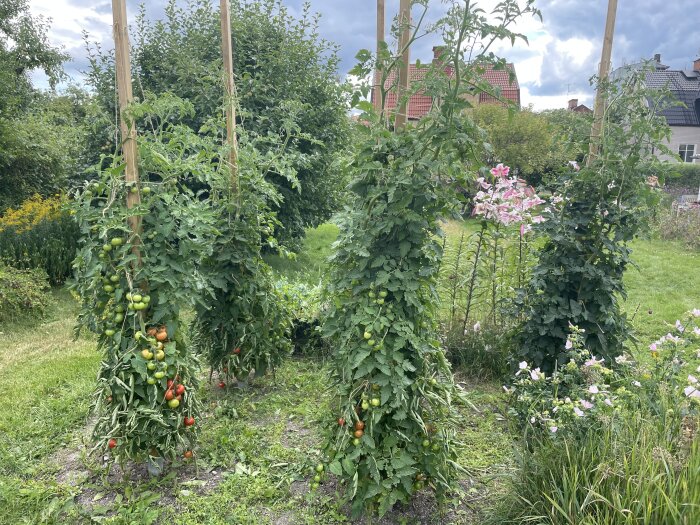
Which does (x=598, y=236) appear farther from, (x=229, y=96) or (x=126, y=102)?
(x=126, y=102)

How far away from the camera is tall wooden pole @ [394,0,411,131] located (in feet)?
6.79

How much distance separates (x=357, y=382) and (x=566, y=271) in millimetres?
1442

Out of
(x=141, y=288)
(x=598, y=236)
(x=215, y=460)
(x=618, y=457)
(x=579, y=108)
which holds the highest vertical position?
(x=579, y=108)

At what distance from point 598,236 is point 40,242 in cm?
580

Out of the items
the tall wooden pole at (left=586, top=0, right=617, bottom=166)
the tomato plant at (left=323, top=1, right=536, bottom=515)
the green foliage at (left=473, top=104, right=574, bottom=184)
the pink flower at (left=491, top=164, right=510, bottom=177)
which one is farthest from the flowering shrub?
the green foliage at (left=473, top=104, right=574, bottom=184)

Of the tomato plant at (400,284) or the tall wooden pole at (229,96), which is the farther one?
the tall wooden pole at (229,96)

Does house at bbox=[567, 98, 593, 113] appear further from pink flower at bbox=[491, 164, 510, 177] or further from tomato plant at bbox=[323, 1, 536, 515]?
tomato plant at bbox=[323, 1, 536, 515]

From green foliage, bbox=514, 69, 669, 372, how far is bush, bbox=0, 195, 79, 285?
4.84m

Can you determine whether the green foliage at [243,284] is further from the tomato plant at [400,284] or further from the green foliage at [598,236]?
the green foliage at [598,236]

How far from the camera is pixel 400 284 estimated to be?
Result: 6.66 ft

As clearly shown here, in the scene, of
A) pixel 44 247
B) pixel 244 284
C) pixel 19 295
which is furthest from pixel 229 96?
pixel 44 247

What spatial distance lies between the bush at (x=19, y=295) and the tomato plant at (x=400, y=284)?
4.11 meters

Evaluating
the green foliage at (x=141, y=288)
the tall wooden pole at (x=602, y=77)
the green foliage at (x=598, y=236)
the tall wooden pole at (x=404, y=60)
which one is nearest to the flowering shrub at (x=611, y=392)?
the green foliage at (x=598, y=236)

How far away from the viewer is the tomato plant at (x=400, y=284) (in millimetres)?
1924
